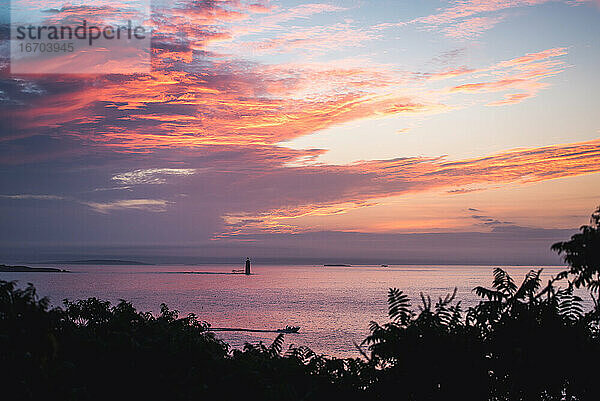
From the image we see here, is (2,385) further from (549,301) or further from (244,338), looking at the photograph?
(244,338)

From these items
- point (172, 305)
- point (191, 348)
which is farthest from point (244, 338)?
point (191, 348)

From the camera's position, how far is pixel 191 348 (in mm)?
15820

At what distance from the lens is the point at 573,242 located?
42.3ft

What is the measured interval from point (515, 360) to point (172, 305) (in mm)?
108150

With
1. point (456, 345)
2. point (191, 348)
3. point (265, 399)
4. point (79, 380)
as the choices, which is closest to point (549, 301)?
point (456, 345)

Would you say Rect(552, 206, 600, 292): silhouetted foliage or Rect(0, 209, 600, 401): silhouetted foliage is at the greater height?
Rect(552, 206, 600, 292): silhouetted foliage

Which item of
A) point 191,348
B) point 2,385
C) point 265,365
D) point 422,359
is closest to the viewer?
point 2,385

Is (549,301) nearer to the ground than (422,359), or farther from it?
farther from it

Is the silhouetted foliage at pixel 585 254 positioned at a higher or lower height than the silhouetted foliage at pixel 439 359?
higher

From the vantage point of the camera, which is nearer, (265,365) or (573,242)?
(573,242)

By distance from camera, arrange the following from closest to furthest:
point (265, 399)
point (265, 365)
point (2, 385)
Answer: point (2, 385) < point (265, 399) < point (265, 365)

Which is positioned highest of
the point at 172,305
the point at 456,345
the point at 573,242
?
the point at 573,242

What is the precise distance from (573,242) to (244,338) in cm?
6141

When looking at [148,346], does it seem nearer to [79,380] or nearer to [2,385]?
[79,380]
